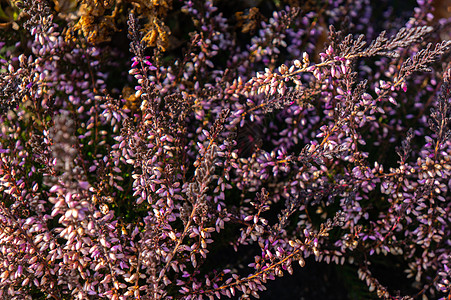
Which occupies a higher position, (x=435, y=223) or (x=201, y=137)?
(x=201, y=137)

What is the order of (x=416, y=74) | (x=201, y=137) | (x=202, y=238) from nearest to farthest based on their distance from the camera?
(x=202, y=238)
(x=201, y=137)
(x=416, y=74)

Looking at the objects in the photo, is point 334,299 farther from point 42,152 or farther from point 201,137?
point 42,152

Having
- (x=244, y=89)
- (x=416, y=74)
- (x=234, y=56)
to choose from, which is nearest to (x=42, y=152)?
(x=244, y=89)

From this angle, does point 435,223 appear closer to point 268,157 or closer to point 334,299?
→ point 334,299

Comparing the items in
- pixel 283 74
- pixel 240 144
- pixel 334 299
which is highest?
pixel 240 144

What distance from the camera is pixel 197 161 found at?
1874 mm

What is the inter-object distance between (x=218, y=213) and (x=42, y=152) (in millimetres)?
873

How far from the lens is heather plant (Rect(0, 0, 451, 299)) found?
67.2 inches

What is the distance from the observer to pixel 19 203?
181 centimetres

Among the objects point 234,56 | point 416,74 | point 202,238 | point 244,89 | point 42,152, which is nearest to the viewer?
point 42,152

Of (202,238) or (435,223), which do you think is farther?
(435,223)

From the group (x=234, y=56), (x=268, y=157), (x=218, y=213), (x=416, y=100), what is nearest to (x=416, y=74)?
(x=416, y=100)

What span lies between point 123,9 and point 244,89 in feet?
3.71

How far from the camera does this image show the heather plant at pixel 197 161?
5.60ft
